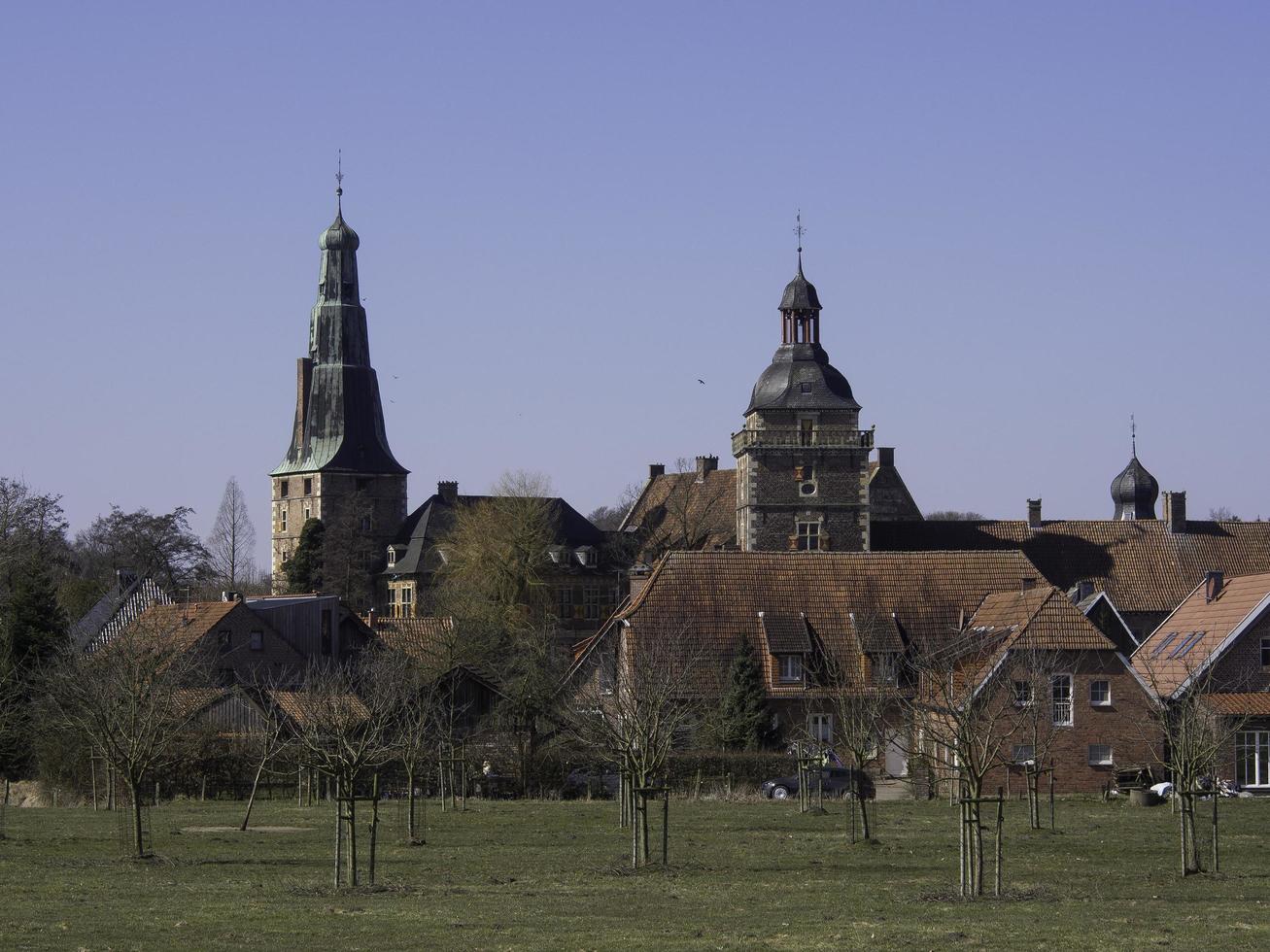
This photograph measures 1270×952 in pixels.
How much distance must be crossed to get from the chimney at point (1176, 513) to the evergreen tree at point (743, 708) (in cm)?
3527

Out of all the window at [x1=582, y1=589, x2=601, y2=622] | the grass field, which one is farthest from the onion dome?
the grass field

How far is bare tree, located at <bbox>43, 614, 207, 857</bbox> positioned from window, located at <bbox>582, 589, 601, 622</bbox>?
53536 millimetres

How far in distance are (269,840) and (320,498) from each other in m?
87.4

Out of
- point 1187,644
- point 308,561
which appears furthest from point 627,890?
point 308,561

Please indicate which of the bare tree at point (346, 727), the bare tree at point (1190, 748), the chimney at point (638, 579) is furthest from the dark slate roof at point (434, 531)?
the bare tree at point (1190, 748)

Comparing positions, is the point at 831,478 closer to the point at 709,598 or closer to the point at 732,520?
the point at 732,520

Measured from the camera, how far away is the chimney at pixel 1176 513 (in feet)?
278

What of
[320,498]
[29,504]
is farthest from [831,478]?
[320,498]

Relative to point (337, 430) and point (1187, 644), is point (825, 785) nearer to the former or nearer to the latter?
point (1187, 644)

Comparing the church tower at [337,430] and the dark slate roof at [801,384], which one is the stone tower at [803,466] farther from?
the church tower at [337,430]

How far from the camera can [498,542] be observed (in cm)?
9400

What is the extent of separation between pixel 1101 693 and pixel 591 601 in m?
63.5

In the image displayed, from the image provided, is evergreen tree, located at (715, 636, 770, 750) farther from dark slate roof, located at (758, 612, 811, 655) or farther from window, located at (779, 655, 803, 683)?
dark slate roof, located at (758, 612, 811, 655)

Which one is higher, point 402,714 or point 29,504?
point 29,504
